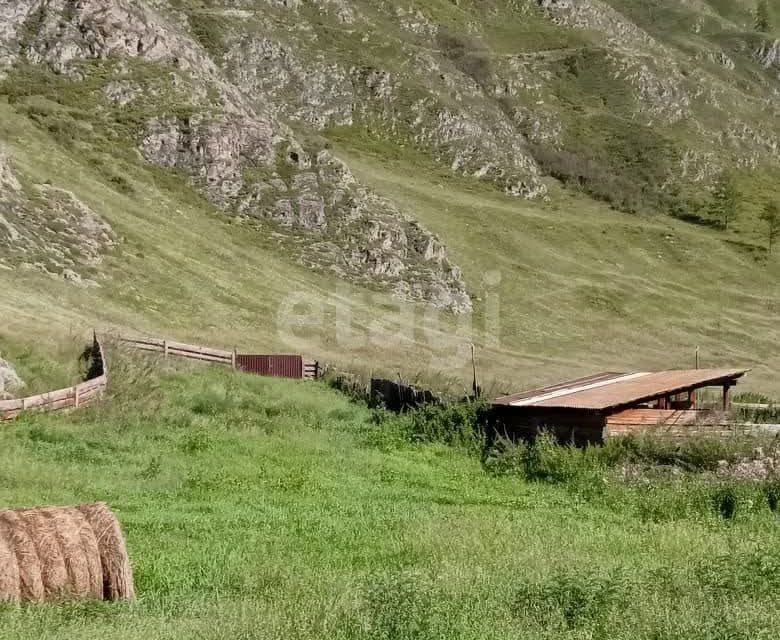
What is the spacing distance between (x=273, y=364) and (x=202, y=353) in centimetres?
377

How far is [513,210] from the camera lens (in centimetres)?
9681

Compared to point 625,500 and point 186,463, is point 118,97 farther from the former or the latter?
point 625,500

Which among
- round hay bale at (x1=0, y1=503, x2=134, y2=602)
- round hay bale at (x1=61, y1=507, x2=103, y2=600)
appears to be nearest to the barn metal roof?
round hay bale at (x1=0, y1=503, x2=134, y2=602)

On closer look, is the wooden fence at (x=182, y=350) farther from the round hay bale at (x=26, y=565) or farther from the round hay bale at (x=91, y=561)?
the round hay bale at (x=26, y=565)

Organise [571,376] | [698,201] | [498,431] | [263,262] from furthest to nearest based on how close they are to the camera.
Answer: [698,201], [263,262], [571,376], [498,431]

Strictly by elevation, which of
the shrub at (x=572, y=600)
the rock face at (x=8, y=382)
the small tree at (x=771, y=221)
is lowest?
the rock face at (x=8, y=382)

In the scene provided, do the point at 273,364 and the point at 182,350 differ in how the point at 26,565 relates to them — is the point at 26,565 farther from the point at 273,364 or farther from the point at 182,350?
the point at 273,364

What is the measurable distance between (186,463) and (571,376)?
118 feet

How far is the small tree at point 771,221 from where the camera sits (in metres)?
103

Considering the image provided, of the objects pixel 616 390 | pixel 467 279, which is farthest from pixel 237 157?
pixel 616 390

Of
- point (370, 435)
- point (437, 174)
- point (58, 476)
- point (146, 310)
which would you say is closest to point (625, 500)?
point (370, 435)

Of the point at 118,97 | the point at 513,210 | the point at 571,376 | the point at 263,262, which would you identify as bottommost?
the point at 571,376

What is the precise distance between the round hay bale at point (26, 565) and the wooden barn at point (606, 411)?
50.3 ft

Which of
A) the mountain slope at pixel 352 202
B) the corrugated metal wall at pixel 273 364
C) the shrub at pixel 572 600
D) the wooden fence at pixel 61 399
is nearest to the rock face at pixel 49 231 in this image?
the mountain slope at pixel 352 202
